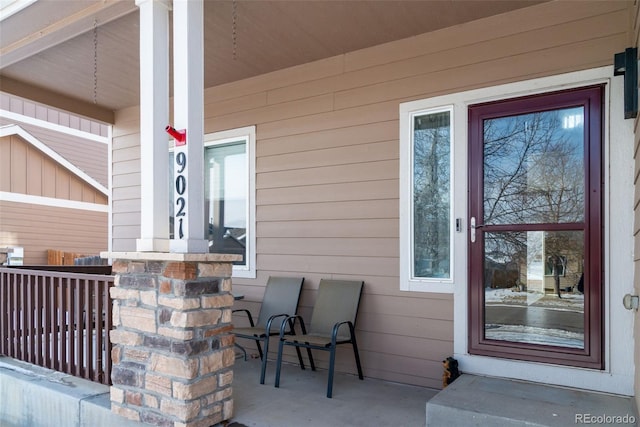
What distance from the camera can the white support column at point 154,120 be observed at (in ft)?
8.51

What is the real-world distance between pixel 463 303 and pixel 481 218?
0.57 meters

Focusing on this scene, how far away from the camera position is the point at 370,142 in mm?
3518

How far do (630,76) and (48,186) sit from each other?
1203cm

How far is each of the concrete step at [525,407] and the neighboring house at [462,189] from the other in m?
0.18

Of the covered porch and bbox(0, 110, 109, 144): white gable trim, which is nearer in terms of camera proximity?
the covered porch

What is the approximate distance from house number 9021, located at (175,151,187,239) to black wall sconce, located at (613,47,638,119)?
2.37 m

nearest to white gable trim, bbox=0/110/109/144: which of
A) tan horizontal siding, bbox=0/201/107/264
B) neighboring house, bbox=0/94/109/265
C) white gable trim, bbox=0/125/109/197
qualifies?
neighboring house, bbox=0/94/109/265

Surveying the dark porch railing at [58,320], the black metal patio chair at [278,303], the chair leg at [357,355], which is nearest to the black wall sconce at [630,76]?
the chair leg at [357,355]

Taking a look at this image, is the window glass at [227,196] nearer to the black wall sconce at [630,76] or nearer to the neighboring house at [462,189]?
the neighboring house at [462,189]

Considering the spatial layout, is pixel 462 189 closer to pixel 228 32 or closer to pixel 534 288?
pixel 534 288

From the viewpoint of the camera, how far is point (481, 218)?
3.03 metres

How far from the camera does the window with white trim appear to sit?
4.20 meters

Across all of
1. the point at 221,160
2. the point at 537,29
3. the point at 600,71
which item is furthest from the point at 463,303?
the point at 221,160

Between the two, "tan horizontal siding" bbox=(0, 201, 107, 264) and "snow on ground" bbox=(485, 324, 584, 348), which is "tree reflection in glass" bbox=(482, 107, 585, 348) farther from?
"tan horizontal siding" bbox=(0, 201, 107, 264)
